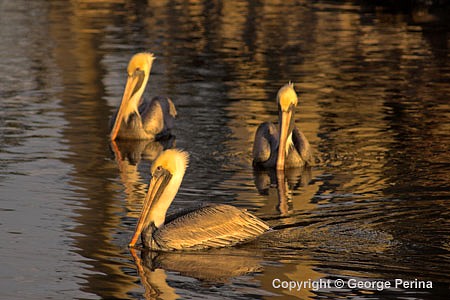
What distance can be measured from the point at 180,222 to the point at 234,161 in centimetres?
334

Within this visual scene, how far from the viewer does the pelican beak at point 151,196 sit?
26.7 ft

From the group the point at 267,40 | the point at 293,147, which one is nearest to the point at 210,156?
the point at 293,147

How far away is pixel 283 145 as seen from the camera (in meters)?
11.0

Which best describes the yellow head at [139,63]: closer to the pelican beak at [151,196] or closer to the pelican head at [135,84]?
the pelican head at [135,84]

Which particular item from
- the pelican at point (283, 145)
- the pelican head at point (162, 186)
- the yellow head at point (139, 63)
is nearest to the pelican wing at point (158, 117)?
the yellow head at point (139, 63)

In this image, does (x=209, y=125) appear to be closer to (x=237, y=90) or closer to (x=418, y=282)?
(x=237, y=90)

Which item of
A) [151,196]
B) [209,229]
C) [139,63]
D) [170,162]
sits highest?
[170,162]

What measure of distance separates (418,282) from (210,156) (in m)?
4.48

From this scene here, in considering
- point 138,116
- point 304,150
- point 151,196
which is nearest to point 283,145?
point 304,150

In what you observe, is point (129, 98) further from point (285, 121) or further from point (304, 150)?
point (304, 150)

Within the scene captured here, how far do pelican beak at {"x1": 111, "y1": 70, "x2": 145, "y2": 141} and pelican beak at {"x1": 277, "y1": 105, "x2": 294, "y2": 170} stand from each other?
216 centimetres

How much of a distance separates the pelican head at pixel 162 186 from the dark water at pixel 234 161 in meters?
0.29

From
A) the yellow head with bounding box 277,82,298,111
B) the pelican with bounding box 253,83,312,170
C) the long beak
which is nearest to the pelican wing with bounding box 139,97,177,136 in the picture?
the pelican with bounding box 253,83,312,170

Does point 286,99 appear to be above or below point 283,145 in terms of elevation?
above
